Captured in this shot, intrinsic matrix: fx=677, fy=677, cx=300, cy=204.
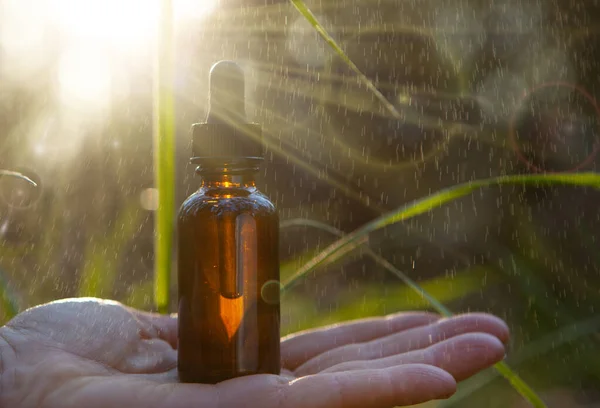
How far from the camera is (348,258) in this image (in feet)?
6.17

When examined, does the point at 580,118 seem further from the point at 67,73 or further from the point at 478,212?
the point at 67,73

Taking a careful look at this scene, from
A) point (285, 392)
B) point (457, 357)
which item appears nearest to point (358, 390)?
point (285, 392)

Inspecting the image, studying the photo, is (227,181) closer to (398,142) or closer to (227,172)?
(227,172)

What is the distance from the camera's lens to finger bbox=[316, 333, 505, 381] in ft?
2.92

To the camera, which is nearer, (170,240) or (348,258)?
(170,240)

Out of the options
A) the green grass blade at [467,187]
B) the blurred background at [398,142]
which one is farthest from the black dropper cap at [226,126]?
the blurred background at [398,142]

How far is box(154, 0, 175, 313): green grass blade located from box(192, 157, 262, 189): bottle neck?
0.08 metres

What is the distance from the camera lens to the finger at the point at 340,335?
113 cm

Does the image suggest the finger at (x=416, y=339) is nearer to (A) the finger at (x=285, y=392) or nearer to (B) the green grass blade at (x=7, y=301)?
(A) the finger at (x=285, y=392)

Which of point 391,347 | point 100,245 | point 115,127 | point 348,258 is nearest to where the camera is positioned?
point 391,347

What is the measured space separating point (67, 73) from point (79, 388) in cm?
100

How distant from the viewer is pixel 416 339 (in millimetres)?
1056

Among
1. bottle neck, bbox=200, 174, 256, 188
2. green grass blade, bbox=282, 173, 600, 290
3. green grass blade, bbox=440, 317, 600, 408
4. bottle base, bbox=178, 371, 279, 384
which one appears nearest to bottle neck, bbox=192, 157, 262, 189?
bottle neck, bbox=200, 174, 256, 188

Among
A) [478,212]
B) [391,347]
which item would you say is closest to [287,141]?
[478,212]
